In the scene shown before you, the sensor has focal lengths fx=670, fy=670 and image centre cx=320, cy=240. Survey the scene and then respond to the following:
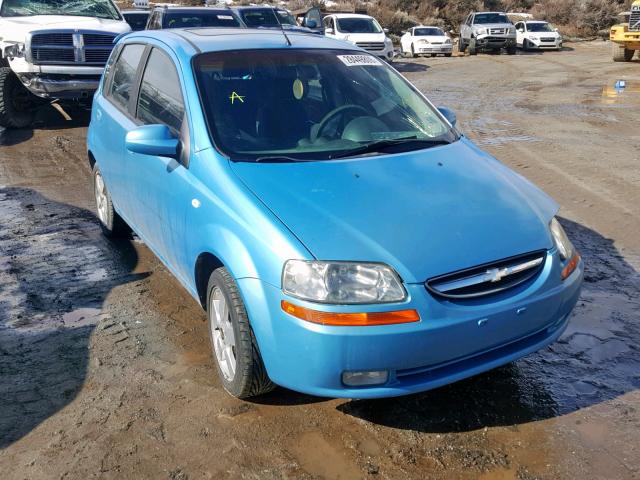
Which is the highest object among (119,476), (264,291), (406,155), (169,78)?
(169,78)

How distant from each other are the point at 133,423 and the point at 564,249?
228 centimetres

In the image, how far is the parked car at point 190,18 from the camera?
13.6 metres

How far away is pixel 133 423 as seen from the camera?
3.21 m

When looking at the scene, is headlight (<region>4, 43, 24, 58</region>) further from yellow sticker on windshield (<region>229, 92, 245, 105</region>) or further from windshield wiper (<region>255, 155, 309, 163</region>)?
windshield wiper (<region>255, 155, 309, 163</region>)

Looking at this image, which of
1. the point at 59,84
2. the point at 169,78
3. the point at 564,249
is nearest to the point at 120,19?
the point at 59,84

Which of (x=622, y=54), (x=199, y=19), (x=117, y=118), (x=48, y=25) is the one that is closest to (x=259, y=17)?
(x=199, y=19)

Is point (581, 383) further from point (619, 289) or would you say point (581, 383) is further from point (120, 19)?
point (120, 19)

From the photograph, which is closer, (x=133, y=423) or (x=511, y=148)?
(x=133, y=423)

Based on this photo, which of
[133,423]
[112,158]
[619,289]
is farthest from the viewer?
[112,158]

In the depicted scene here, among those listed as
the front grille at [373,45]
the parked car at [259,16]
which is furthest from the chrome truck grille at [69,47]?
the front grille at [373,45]

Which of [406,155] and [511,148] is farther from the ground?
[406,155]

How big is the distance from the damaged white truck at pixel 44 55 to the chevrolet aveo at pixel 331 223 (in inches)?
248

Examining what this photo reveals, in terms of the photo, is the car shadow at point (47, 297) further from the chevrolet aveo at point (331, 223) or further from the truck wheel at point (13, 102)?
the truck wheel at point (13, 102)

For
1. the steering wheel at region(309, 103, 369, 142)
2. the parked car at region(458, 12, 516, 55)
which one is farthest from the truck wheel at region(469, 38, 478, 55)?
the steering wheel at region(309, 103, 369, 142)
